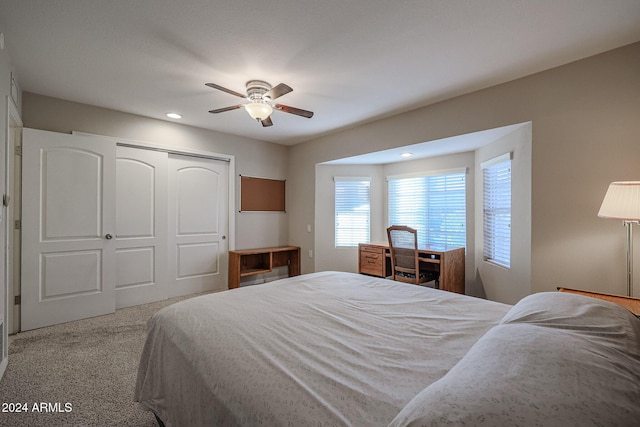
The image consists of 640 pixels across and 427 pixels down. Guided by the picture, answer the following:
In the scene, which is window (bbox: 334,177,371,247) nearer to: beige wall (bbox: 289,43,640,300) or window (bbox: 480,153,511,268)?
window (bbox: 480,153,511,268)

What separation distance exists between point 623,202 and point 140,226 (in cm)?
455

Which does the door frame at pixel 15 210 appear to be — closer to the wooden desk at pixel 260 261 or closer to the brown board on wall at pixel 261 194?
the wooden desk at pixel 260 261

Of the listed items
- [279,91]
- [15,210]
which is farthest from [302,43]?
[15,210]

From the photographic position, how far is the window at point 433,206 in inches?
157

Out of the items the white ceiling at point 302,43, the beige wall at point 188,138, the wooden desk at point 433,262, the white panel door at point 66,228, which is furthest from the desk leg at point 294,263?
the white ceiling at point 302,43

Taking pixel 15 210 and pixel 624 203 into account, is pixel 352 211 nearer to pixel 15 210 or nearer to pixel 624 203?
pixel 624 203

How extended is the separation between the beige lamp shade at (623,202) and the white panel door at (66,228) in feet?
14.8

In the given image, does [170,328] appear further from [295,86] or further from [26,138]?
[26,138]

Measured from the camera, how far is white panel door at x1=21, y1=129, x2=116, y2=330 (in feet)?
9.25

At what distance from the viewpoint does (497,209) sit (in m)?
3.33

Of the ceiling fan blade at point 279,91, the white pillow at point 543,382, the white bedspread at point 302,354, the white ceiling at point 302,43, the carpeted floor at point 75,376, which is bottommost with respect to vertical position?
the carpeted floor at point 75,376

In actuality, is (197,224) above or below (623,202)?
below

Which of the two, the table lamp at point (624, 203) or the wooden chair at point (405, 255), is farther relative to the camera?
the wooden chair at point (405, 255)

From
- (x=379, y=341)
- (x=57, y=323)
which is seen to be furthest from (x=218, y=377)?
(x=57, y=323)
